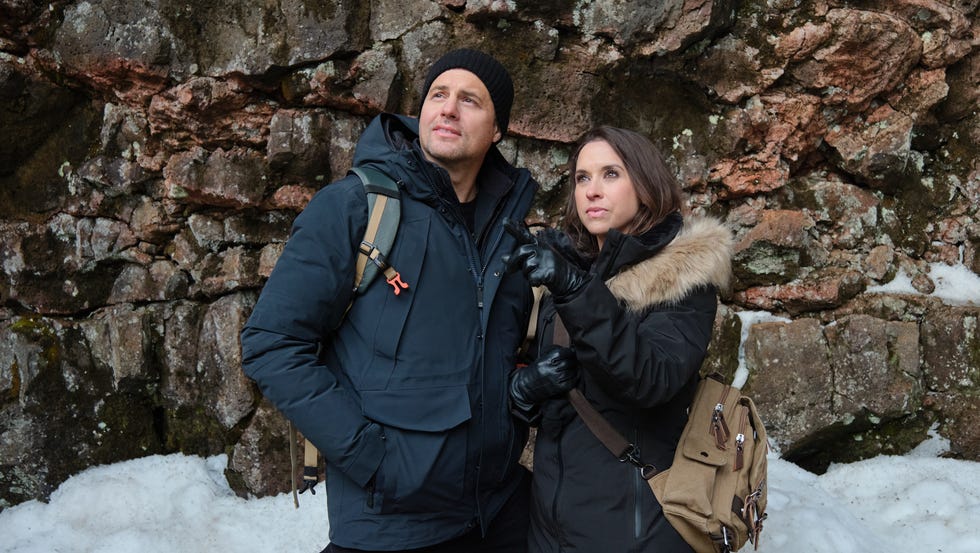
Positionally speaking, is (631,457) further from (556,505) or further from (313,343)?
(313,343)

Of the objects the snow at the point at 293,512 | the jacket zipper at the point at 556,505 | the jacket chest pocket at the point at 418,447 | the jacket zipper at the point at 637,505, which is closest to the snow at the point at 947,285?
the snow at the point at 293,512

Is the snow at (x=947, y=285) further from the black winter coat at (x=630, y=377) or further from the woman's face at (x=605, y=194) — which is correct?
the woman's face at (x=605, y=194)

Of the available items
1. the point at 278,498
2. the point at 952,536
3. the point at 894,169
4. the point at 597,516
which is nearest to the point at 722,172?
the point at 894,169

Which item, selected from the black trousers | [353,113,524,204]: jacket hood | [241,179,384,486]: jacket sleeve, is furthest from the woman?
[241,179,384,486]: jacket sleeve

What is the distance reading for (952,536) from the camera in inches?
183

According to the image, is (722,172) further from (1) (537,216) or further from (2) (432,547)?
(2) (432,547)

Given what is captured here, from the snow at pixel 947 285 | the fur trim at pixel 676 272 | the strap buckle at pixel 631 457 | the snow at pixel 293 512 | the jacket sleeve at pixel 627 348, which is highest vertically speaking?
the fur trim at pixel 676 272

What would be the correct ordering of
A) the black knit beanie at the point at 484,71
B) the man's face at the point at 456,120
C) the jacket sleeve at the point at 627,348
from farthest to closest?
1. the black knit beanie at the point at 484,71
2. the man's face at the point at 456,120
3. the jacket sleeve at the point at 627,348

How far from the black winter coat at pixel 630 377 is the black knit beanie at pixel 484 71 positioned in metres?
1.09

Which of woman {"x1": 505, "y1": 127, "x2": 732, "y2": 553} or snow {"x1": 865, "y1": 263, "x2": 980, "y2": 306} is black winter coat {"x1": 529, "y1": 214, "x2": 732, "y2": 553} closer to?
woman {"x1": 505, "y1": 127, "x2": 732, "y2": 553}

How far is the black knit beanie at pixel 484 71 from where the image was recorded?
141 inches

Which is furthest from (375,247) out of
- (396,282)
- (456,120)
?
(456,120)

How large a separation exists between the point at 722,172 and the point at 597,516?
154 inches

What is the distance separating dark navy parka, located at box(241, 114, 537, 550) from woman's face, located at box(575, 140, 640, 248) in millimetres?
481
